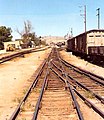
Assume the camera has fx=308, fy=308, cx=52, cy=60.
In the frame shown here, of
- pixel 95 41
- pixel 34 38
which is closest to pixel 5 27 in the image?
pixel 34 38

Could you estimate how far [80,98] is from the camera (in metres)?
10.9

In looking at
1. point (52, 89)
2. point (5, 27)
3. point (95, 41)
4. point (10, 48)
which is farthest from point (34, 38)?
point (52, 89)

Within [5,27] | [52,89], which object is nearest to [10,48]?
[5,27]

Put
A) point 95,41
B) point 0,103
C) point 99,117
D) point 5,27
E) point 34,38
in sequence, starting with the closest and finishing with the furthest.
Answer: point 99,117, point 0,103, point 95,41, point 5,27, point 34,38

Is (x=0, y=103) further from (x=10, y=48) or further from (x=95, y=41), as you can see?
(x=10, y=48)

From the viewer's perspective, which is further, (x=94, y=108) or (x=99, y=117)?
(x=94, y=108)

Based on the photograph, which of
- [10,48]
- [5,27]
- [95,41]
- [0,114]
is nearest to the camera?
[0,114]

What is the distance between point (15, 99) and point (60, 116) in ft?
11.3

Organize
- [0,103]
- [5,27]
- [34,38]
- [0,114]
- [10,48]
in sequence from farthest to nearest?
[34,38] < [5,27] < [10,48] < [0,103] < [0,114]

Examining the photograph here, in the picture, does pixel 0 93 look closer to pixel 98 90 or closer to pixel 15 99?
pixel 15 99

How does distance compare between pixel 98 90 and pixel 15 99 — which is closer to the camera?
pixel 15 99

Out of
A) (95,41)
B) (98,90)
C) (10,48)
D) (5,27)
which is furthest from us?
(5,27)

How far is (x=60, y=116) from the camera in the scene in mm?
8117

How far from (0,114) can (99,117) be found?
2794mm
